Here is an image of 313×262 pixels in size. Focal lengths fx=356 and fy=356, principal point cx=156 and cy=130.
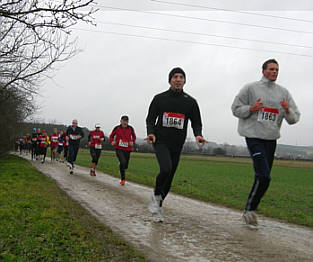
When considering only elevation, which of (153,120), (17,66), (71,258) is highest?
(17,66)

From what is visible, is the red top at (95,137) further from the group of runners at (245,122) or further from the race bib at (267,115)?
the race bib at (267,115)

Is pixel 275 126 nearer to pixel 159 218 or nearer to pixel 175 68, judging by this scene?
pixel 175 68

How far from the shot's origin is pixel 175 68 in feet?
18.9

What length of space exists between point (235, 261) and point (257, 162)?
6.57ft

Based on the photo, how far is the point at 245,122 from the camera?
5438mm

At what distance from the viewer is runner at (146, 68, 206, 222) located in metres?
5.66

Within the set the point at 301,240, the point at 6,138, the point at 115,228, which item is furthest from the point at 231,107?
the point at 6,138

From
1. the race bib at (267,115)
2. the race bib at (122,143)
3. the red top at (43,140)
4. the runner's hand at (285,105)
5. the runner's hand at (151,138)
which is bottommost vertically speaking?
the red top at (43,140)

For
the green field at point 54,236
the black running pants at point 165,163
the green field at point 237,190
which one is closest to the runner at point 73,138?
the green field at point 237,190

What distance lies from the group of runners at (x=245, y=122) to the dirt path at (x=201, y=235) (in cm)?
40

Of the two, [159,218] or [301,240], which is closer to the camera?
[301,240]

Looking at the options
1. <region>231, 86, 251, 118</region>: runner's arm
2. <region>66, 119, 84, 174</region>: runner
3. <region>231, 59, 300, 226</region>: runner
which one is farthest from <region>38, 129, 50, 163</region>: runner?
<region>231, 59, 300, 226</region>: runner

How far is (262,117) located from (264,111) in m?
0.10

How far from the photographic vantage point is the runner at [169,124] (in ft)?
18.6
